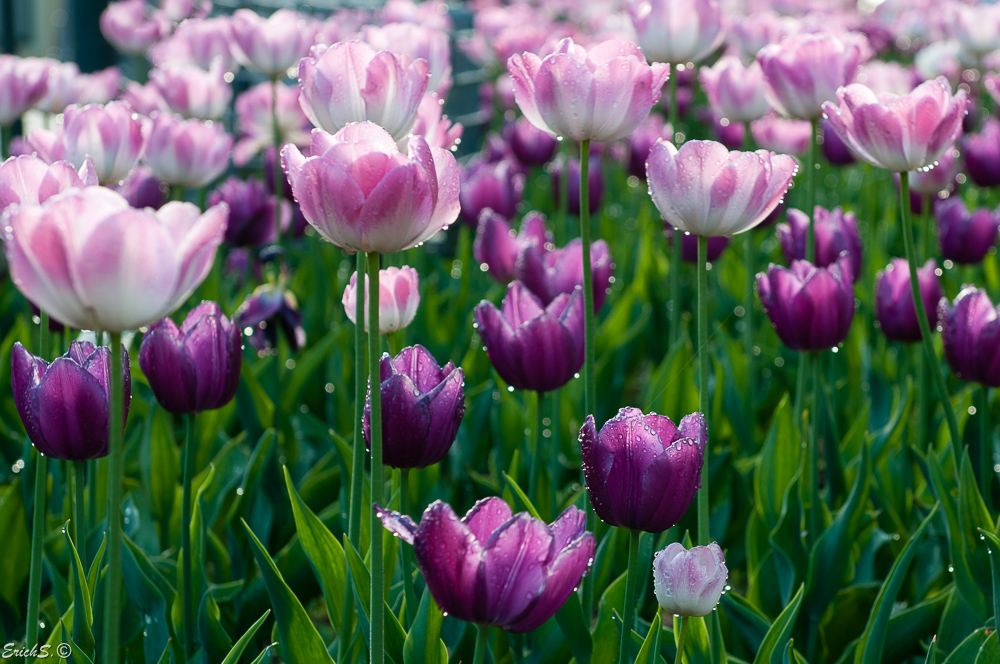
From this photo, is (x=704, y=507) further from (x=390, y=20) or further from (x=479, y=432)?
(x=390, y=20)

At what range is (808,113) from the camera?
5.91 ft

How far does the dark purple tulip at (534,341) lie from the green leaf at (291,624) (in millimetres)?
414

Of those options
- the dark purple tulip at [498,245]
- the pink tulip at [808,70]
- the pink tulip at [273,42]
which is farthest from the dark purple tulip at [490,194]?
the pink tulip at [808,70]

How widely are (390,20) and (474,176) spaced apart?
1.31 metres

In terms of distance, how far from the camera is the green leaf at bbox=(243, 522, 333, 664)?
122 cm

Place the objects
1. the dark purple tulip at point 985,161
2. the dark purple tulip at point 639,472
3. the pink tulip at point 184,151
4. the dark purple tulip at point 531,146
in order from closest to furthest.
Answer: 1. the dark purple tulip at point 639,472
2. the pink tulip at point 184,151
3. the dark purple tulip at point 985,161
4. the dark purple tulip at point 531,146

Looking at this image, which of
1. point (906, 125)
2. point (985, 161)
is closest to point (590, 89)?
point (906, 125)

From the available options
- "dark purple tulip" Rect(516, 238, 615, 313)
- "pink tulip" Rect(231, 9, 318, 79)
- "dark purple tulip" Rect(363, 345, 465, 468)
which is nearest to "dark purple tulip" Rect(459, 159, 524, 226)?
"pink tulip" Rect(231, 9, 318, 79)

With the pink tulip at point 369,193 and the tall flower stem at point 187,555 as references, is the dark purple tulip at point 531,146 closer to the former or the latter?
the tall flower stem at point 187,555

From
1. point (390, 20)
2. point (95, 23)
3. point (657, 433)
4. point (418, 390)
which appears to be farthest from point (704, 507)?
point (95, 23)

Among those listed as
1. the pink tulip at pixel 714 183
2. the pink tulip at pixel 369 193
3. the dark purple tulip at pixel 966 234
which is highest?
the pink tulip at pixel 369 193

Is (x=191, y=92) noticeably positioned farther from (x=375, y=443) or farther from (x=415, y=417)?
(x=375, y=443)

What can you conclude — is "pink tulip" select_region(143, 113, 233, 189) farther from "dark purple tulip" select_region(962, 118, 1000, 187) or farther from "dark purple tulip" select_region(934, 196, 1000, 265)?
"dark purple tulip" select_region(962, 118, 1000, 187)

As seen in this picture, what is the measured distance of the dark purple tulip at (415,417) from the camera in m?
1.12
